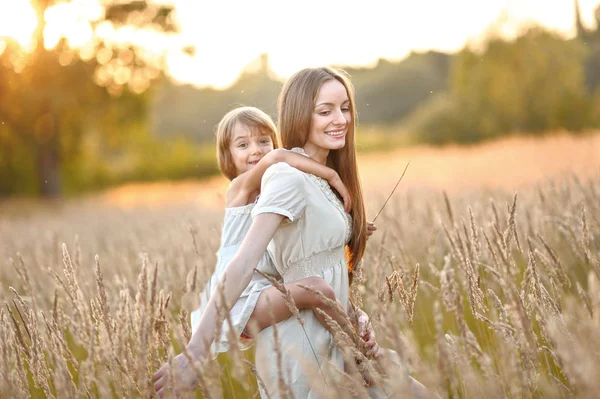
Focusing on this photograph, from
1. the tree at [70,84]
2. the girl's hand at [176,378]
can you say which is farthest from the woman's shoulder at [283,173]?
the tree at [70,84]

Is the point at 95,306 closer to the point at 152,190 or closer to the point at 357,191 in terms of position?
the point at 357,191

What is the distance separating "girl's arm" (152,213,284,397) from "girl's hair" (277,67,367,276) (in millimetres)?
512

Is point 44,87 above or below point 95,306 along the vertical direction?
above

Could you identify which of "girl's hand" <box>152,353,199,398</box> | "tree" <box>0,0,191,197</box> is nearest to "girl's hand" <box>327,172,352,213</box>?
"girl's hand" <box>152,353,199,398</box>

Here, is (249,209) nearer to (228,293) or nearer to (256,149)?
(256,149)

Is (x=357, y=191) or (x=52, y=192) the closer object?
(x=357, y=191)

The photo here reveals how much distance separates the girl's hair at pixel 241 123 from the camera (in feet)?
11.2

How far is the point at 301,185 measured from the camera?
2.17 metres

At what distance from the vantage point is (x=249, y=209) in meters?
2.92

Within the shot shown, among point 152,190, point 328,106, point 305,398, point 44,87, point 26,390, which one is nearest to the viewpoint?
point 26,390

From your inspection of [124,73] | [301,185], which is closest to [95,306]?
[301,185]

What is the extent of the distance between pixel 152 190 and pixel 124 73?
443 centimetres

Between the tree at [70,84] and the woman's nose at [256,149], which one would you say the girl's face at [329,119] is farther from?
the tree at [70,84]

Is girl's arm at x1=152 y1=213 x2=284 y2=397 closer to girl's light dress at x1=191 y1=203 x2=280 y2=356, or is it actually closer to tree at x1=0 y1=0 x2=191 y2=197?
girl's light dress at x1=191 y1=203 x2=280 y2=356
